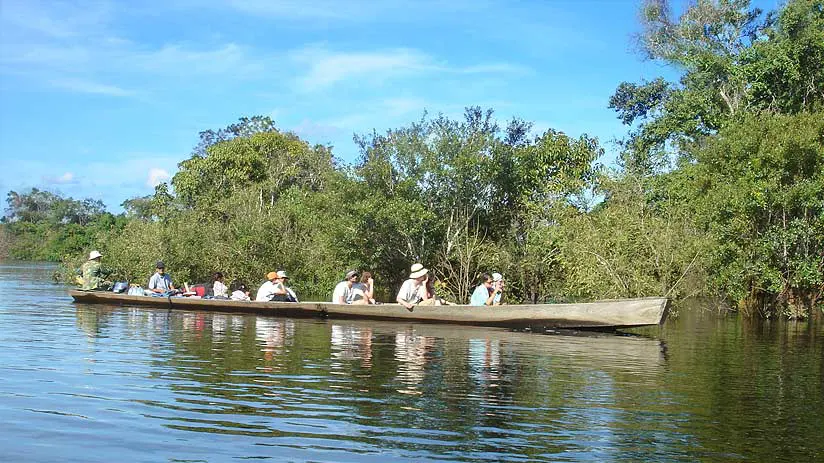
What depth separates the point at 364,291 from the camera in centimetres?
1922

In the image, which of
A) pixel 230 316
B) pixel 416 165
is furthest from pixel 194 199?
pixel 230 316

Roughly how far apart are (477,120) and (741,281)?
8292 millimetres

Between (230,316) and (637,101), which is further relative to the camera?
(637,101)

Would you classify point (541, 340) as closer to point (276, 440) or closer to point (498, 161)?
point (276, 440)

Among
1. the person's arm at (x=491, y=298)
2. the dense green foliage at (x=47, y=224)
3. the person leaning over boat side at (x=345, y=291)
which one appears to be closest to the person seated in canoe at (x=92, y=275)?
the person leaning over boat side at (x=345, y=291)

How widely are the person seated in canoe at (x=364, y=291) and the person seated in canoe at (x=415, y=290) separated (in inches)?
41.8

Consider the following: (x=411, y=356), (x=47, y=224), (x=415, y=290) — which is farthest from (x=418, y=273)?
(x=47, y=224)

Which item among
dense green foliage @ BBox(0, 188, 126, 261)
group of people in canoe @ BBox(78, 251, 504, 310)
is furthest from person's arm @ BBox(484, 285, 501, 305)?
dense green foliage @ BBox(0, 188, 126, 261)

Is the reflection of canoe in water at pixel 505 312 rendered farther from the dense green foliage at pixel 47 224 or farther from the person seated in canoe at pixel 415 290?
the dense green foliage at pixel 47 224

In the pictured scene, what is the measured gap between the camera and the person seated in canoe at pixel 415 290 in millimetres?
17719

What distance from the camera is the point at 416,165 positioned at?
25.4 meters

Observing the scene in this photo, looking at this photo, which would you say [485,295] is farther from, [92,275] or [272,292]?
[92,275]

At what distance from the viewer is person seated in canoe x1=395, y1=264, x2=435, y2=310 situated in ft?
58.1

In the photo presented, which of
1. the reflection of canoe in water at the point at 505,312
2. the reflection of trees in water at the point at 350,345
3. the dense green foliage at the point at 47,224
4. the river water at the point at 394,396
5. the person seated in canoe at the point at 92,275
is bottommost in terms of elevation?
the river water at the point at 394,396
